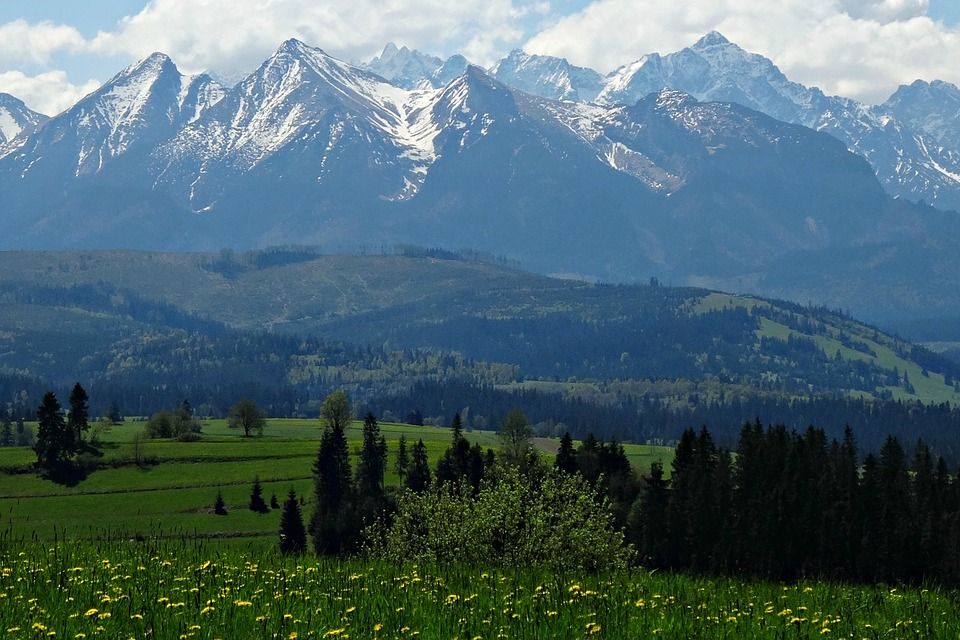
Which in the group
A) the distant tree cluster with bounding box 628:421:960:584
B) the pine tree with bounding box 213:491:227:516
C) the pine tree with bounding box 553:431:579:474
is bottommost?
the pine tree with bounding box 213:491:227:516

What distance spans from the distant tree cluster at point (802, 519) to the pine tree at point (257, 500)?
71.7 metres

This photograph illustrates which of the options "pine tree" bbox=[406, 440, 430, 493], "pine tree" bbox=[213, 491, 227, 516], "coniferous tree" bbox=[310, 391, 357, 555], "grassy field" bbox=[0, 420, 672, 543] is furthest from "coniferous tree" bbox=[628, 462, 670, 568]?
"pine tree" bbox=[213, 491, 227, 516]

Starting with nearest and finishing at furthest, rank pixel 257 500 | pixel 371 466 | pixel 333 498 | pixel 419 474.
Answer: pixel 333 498, pixel 419 474, pixel 371 466, pixel 257 500

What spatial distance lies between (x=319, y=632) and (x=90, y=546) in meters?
14.2

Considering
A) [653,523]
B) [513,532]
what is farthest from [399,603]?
[653,523]

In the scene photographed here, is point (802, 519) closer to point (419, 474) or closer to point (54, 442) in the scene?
point (419, 474)

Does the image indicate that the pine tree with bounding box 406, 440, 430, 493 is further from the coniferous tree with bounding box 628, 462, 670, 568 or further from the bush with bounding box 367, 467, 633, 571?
the bush with bounding box 367, 467, 633, 571

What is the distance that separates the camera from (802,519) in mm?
98500

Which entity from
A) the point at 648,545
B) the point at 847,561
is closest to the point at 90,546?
the point at 847,561

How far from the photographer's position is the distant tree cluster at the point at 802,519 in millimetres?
96500

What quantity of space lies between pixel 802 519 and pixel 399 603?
77049 mm

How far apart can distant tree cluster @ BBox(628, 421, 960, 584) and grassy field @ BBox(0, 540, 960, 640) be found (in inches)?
2360

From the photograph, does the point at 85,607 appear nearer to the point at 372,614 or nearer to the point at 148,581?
the point at 148,581

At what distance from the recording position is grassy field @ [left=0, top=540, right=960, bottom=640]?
24.1 metres
